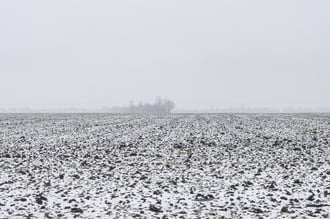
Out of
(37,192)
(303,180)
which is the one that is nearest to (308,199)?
(303,180)

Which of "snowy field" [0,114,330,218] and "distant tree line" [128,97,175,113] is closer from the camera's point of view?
"snowy field" [0,114,330,218]

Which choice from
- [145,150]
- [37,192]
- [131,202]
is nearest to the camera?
[131,202]

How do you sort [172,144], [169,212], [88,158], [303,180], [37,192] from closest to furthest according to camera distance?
[169,212], [37,192], [303,180], [88,158], [172,144]

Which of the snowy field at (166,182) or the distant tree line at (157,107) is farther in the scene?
the distant tree line at (157,107)

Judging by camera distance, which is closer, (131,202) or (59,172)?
(131,202)

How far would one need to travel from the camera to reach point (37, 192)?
31.1 ft

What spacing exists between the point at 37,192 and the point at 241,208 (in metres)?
6.22

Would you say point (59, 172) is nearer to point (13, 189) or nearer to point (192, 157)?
point (13, 189)

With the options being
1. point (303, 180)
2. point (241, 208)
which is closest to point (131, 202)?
point (241, 208)

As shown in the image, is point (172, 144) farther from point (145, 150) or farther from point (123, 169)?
point (123, 169)

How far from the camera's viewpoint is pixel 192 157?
15.0 meters

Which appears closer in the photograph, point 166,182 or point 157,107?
point 166,182

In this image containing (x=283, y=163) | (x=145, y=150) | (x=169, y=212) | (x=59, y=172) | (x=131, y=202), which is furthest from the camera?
(x=145, y=150)

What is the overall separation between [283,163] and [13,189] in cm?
1081
